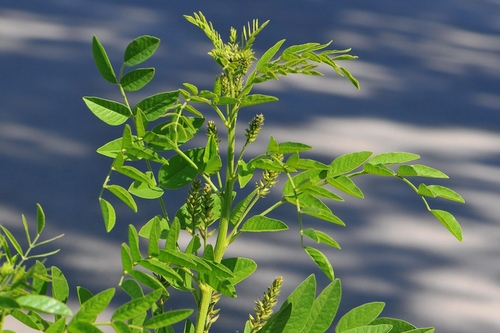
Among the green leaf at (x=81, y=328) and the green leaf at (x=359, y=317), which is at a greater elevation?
the green leaf at (x=359, y=317)

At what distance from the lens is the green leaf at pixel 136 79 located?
0.98 feet

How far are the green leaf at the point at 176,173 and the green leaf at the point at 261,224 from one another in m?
0.04

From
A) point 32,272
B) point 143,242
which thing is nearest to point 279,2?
point 143,242

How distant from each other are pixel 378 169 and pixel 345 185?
0.02 metres

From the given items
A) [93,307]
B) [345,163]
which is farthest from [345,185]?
[93,307]

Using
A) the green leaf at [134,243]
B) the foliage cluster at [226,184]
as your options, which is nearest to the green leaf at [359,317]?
the foliage cluster at [226,184]

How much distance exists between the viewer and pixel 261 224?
29cm

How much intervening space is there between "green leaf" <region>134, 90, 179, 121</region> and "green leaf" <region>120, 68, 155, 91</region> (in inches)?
0.4

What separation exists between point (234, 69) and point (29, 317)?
125 mm

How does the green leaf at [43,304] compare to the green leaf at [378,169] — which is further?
the green leaf at [378,169]

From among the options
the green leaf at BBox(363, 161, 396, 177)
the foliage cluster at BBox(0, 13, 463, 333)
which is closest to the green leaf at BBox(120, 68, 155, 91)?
the foliage cluster at BBox(0, 13, 463, 333)

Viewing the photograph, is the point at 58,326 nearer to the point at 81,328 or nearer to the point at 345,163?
the point at 81,328

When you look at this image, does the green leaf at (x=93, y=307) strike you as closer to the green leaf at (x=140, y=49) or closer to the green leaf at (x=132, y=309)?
the green leaf at (x=132, y=309)

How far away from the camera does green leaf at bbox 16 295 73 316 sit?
0.18 metres
